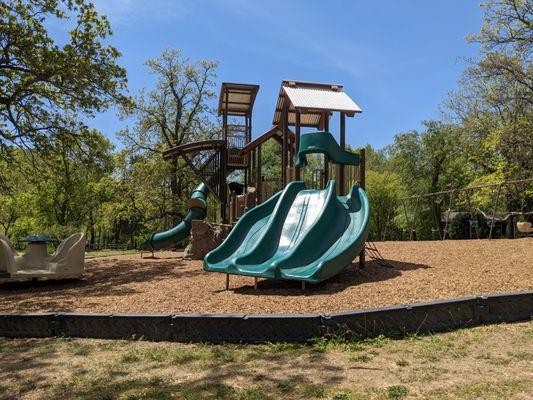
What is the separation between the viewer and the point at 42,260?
11.2 metres

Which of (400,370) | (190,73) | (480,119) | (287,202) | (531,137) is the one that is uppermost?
(190,73)

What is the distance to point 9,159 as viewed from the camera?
15.8 meters

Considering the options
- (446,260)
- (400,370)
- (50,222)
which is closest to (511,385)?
(400,370)

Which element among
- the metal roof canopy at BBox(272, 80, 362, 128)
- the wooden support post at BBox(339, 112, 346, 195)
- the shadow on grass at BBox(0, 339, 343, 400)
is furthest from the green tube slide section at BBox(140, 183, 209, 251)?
the shadow on grass at BBox(0, 339, 343, 400)

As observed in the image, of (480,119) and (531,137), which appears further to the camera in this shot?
(480,119)

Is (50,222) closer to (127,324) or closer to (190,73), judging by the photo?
(190,73)

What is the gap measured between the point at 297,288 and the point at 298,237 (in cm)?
117

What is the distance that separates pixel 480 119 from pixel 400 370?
2776 cm

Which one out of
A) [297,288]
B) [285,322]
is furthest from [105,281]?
[285,322]

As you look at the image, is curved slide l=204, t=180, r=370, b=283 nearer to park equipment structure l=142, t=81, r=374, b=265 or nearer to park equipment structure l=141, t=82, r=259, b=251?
park equipment structure l=142, t=81, r=374, b=265

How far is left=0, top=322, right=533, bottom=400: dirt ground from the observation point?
139 inches

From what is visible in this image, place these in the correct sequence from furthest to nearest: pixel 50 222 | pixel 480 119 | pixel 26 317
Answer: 1. pixel 50 222
2. pixel 480 119
3. pixel 26 317

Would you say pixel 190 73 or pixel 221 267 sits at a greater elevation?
pixel 190 73

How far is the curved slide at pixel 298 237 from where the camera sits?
806cm
